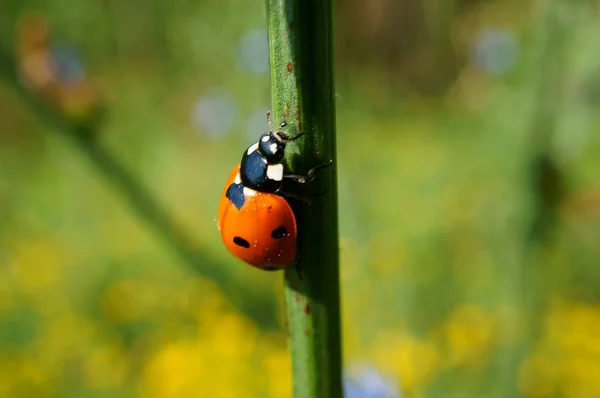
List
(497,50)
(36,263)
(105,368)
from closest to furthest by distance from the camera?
1. (105,368)
2. (36,263)
3. (497,50)

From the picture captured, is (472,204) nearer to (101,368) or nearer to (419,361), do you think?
(419,361)

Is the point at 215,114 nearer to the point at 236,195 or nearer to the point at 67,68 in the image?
the point at 67,68

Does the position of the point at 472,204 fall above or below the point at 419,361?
above

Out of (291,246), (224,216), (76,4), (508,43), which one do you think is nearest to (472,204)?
(508,43)

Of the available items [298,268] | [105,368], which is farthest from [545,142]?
[105,368]

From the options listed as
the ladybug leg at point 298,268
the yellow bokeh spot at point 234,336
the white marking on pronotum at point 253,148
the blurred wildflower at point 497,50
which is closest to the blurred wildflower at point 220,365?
the yellow bokeh spot at point 234,336

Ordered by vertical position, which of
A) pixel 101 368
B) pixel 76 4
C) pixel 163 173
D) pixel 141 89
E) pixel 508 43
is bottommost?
pixel 101 368
